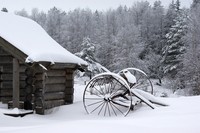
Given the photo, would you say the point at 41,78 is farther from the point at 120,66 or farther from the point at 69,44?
the point at 69,44

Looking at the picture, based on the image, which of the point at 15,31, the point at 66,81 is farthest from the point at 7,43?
the point at 66,81

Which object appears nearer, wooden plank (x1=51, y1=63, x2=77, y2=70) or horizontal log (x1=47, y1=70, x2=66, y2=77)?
wooden plank (x1=51, y1=63, x2=77, y2=70)

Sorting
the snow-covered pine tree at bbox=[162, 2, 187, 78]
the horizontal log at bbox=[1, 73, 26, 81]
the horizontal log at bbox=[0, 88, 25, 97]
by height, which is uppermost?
the snow-covered pine tree at bbox=[162, 2, 187, 78]

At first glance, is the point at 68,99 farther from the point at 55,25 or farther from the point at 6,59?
the point at 55,25

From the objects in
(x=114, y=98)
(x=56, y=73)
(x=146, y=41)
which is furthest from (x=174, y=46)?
(x=114, y=98)

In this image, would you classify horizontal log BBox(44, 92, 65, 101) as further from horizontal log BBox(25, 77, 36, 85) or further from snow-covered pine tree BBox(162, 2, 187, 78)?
snow-covered pine tree BBox(162, 2, 187, 78)

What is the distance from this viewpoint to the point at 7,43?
38.0 ft

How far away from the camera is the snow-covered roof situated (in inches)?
451

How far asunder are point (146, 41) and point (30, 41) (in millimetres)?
51512

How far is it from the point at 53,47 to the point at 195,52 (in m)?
21.2

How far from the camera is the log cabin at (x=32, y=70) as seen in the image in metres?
11.5

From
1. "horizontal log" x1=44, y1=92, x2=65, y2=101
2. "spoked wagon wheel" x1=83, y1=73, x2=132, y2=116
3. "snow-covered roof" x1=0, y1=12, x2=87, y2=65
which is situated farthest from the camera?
"horizontal log" x1=44, y1=92, x2=65, y2=101

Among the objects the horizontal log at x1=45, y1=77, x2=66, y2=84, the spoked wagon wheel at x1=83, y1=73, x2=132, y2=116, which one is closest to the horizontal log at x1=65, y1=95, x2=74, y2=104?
the horizontal log at x1=45, y1=77, x2=66, y2=84

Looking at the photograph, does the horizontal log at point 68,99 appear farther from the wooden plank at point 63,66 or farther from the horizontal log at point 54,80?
the wooden plank at point 63,66
